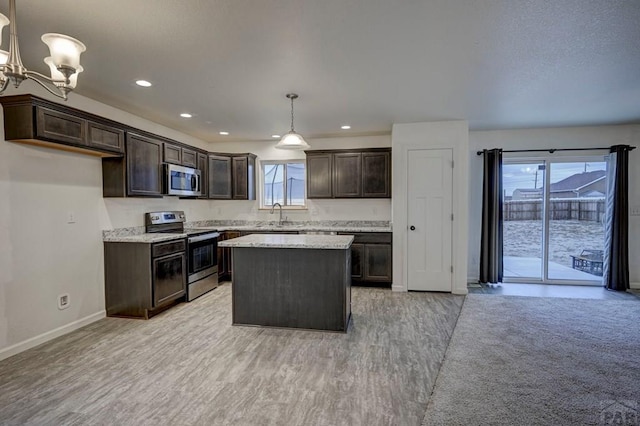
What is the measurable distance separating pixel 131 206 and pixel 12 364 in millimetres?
2057

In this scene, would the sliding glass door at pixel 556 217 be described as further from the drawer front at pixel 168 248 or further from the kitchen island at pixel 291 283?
the drawer front at pixel 168 248

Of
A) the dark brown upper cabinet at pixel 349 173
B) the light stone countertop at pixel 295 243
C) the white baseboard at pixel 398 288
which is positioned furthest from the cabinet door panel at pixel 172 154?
the white baseboard at pixel 398 288

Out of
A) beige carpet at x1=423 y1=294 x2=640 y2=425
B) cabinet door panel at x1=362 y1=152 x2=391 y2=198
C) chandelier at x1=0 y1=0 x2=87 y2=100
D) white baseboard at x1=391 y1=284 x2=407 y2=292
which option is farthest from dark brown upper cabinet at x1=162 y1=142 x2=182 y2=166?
beige carpet at x1=423 y1=294 x2=640 y2=425

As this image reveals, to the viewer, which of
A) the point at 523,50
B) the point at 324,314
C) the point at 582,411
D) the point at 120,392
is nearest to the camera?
the point at 582,411

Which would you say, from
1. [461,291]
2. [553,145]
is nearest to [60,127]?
[461,291]

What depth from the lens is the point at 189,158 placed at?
16.3 feet

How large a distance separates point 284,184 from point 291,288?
3.02m

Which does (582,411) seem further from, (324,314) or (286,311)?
(286,311)

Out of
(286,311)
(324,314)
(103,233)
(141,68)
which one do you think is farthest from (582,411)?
(103,233)

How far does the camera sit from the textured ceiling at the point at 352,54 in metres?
2.01

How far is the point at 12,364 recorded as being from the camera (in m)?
2.69

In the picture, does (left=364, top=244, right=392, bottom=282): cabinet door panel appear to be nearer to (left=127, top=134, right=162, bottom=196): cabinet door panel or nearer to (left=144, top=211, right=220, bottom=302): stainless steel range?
(left=144, top=211, right=220, bottom=302): stainless steel range

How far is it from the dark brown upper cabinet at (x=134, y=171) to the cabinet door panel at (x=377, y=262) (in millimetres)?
3151

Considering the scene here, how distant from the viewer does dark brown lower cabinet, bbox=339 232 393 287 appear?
16.4 feet
